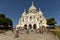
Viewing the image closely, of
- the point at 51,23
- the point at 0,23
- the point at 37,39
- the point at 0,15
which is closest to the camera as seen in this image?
the point at 37,39

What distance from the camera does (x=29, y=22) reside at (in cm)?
7094

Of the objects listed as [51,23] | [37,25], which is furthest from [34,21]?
[51,23]

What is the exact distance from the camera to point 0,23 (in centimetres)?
5784

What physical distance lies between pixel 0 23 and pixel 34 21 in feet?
57.2

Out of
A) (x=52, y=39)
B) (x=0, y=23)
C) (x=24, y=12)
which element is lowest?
(x=52, y=39)

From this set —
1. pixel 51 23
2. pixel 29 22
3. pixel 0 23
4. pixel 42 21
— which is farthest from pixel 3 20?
pixel 51 23

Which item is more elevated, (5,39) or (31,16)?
(31,16)

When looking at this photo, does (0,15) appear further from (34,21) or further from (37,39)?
(37,39)

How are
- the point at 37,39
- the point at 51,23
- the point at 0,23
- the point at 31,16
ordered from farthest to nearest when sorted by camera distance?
the point at 51,23, the point at 31,16, the point at 0,23, the point at 37,39

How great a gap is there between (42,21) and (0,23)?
28897 millimetres

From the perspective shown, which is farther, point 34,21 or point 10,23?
point 34,21

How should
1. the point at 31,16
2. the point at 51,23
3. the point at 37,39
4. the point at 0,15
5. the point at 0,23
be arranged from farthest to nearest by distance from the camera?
the point at 51,23
the point at 31,16
the point at 0,15
the point at 0,23
the point at 37,39

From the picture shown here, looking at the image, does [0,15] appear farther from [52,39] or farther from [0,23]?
[52,39]

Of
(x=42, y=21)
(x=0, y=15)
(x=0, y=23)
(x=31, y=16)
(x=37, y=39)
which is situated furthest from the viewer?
(x=42, y=21)
